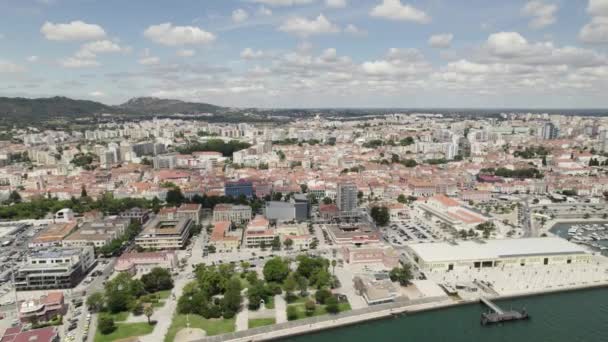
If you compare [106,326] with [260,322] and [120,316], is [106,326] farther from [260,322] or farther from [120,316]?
[260,322]

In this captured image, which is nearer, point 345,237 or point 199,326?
point 199,326

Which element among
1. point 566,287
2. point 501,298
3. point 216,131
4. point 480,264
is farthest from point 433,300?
point 216,131

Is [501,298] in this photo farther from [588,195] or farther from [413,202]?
[588,195]

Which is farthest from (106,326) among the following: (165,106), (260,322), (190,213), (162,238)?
(165,106)

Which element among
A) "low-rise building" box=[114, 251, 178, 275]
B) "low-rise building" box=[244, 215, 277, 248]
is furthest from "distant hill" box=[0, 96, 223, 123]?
"low-rise building" box=[244, 215, 277, 248]

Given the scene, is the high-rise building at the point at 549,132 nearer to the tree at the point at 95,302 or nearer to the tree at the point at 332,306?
the tree at the point at 332,306

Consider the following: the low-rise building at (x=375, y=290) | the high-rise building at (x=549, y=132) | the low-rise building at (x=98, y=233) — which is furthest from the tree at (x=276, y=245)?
the high-rise building at (x=549, y=132)
